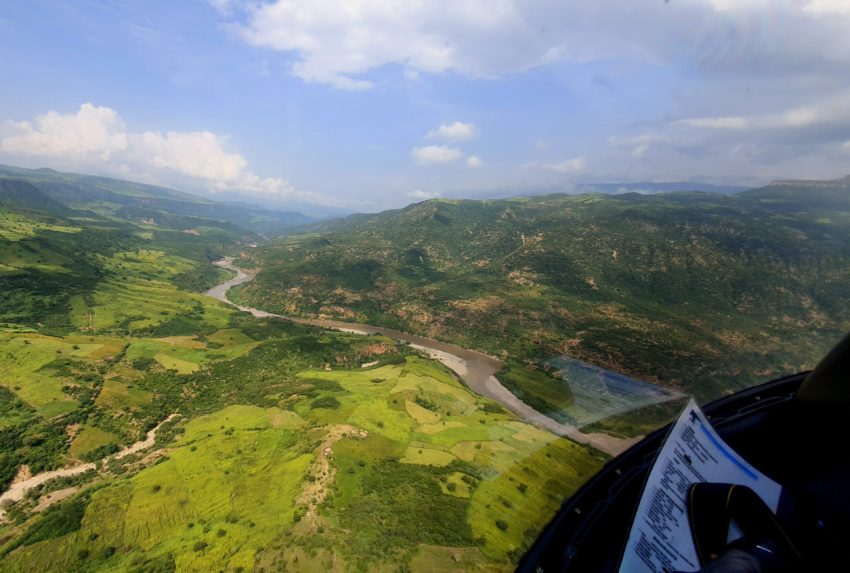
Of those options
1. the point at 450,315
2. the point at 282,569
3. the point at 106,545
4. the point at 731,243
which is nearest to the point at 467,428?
the point at 282,569

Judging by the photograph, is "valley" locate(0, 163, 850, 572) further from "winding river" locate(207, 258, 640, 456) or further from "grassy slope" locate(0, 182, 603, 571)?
"winding river" locate(207, 258, 640, 456)

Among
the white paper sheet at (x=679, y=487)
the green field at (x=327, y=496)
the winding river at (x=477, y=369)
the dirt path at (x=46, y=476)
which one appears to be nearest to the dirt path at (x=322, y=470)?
the green field at (x=327, y=496)

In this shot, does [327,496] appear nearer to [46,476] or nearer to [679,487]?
[679,487]

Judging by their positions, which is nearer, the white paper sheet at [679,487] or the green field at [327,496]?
the white paper sheet at [679,487]

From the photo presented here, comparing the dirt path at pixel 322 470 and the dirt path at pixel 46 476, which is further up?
the dirt path at pixel 322 470

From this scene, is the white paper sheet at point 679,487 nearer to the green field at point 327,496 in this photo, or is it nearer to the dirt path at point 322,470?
the green field at point 327,496

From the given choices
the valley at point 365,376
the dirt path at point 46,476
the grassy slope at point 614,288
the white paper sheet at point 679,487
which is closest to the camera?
the white paper sheet at point 679,487

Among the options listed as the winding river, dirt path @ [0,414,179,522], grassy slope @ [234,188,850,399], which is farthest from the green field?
grassy slope @ [234,188,850,399]

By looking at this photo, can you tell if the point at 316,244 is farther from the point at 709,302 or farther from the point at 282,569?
the point at 282,569
